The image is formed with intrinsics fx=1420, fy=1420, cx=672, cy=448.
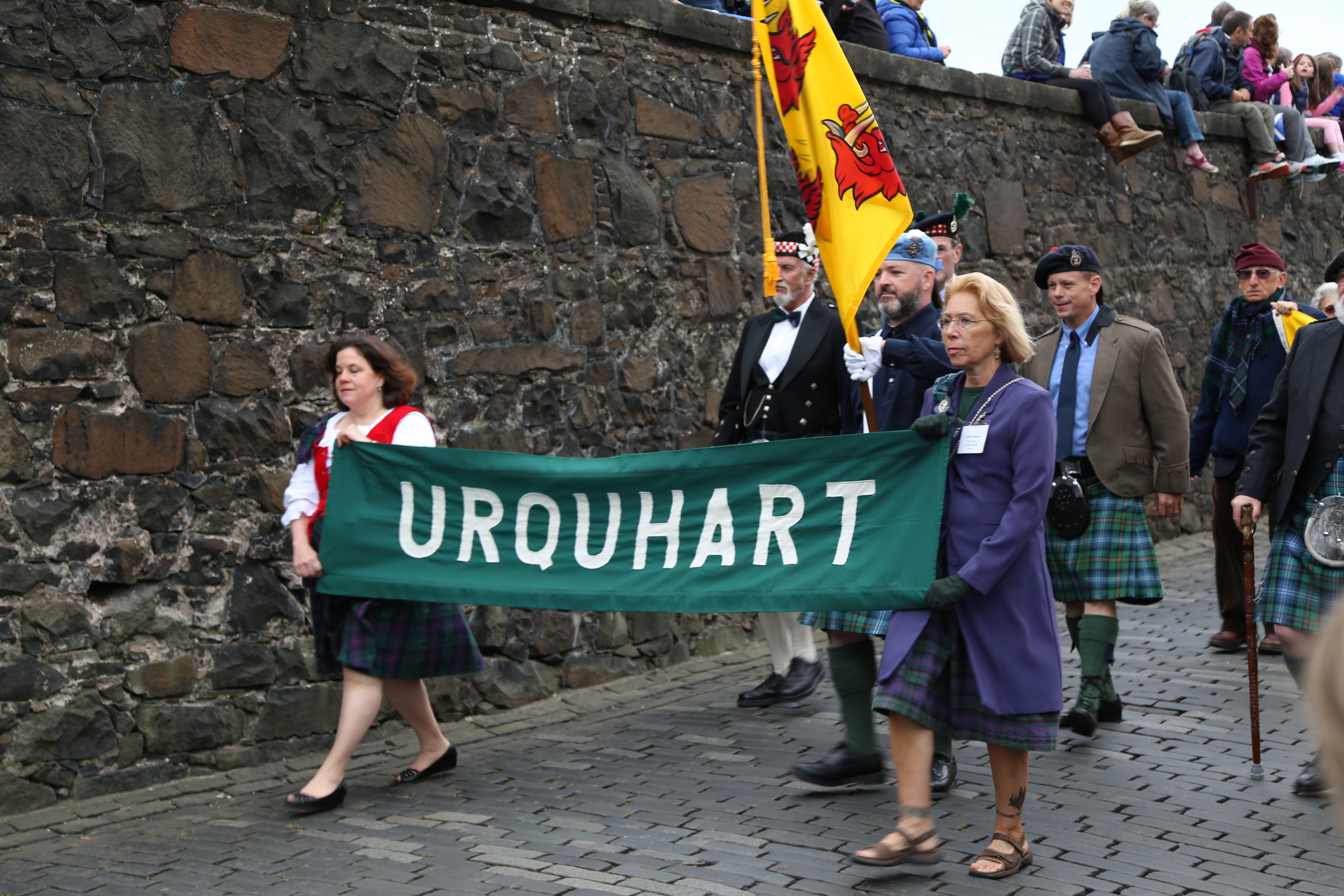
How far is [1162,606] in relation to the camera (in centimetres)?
863

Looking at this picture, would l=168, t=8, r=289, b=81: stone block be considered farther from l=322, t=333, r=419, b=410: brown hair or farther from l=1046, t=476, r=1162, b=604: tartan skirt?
l=1046, t=476, r=1162, b=604: tartan skirt

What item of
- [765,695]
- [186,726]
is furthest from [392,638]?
[765,695]

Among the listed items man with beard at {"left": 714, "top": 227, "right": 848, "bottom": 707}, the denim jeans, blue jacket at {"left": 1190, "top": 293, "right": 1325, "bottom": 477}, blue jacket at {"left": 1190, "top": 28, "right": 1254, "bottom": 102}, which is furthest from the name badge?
blue jacket at {"left": 1190, "top": 28, "right": 1254, "bottom": 102}

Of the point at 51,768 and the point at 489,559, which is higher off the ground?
the point at 489,559

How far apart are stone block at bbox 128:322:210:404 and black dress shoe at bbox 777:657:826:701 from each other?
9.26ft

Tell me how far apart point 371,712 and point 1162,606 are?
5.34m

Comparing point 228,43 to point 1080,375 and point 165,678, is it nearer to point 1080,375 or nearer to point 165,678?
point 165,678

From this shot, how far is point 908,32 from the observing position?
1005cm

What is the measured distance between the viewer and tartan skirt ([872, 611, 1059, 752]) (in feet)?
13.5

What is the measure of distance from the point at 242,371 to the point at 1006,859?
3.58 meters

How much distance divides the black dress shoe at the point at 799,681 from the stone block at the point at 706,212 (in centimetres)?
249

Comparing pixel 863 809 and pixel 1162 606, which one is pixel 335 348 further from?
pixel 1162 606

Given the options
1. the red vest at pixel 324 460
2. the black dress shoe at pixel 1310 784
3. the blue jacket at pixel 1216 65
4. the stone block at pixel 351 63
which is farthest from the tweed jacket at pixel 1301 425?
the blue jacket at pixel 1216 65

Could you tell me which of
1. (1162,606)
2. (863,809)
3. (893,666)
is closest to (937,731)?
(893,666)
